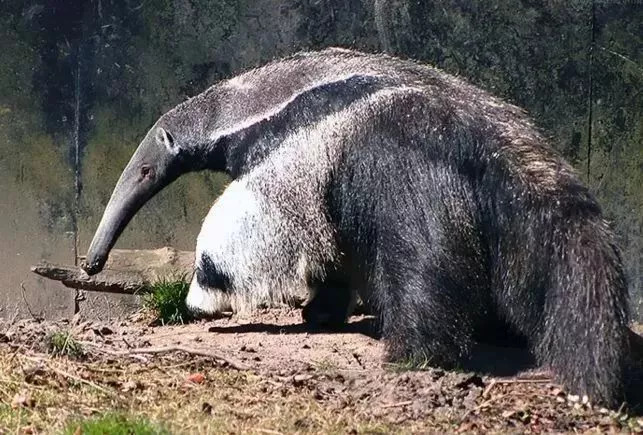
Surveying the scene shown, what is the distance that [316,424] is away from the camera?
6.85 m

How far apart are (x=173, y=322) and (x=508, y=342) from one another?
2.70 metres

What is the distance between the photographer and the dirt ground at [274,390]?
22.7ft

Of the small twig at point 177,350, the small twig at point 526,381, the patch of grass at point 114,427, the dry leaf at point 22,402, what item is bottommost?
the patch of grass at point 114,427

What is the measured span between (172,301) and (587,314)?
3806mm

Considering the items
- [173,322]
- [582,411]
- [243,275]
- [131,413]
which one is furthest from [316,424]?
[173,322]

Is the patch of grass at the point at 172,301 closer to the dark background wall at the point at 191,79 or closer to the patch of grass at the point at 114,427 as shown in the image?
the dark background wall at the point at 191,79

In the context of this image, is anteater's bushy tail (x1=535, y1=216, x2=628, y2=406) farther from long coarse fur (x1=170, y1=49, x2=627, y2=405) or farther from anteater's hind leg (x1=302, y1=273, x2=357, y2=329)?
anteater's hind leg (x1=302, y1=273, x2=357, y2=329)

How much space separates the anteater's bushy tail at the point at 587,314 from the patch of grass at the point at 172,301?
10.9ft

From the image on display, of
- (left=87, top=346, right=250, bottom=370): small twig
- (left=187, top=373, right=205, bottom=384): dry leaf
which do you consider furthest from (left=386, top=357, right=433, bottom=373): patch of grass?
(left=187, top=373, right=205, bottom=384): dry leaf

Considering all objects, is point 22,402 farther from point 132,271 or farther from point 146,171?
point 132,271

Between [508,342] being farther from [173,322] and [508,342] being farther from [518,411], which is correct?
[173,322]

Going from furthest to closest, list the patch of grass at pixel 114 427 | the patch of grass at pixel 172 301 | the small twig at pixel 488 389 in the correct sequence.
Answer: the patch of grass at pixel 172 301 < the small twig at pixel 488 389 < the patch of grass at pixel 114 427

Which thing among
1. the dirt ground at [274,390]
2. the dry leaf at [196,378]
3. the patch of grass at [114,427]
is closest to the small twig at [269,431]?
the dirt ground at [274,390]

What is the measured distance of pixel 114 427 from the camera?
6.29 m
